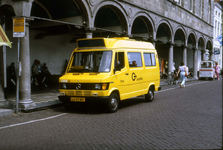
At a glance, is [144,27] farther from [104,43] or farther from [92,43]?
[104,43]

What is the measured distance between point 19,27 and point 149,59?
17.4 feet

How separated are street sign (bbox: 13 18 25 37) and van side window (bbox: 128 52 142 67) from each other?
12.2 ft

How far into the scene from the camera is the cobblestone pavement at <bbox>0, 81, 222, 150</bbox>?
5.06 meters

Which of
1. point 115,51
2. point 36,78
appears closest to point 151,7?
point 36,78

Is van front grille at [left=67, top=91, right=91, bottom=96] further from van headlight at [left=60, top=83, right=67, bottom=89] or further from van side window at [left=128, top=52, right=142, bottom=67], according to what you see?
van side window at [left=128, top=52, right=142, bottom=67]

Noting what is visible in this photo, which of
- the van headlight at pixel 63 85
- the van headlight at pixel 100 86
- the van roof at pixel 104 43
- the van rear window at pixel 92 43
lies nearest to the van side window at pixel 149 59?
the van roof at pixel 104 43

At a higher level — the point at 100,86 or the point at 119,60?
the point at 119,60

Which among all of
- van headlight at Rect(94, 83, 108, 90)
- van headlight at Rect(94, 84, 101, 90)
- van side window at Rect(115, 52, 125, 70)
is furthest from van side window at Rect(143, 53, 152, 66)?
van headlight at Rect(94, 84, 101, 90)

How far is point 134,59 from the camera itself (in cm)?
1001

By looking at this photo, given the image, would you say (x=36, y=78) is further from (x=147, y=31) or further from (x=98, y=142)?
(x=98, y=142)

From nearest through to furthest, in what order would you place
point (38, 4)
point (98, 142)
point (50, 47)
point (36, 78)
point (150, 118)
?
point (98, 142) → point (150, 118) → point (38, 4) → point (36, 78) → point (50, 47)

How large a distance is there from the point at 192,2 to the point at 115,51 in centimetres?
2536

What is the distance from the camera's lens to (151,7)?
20.3 meters

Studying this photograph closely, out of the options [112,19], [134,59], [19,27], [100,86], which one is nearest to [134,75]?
[134,59]
